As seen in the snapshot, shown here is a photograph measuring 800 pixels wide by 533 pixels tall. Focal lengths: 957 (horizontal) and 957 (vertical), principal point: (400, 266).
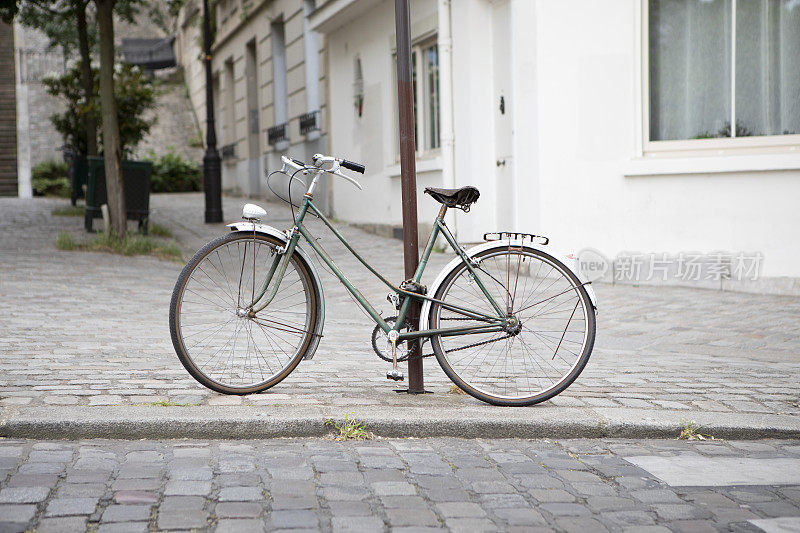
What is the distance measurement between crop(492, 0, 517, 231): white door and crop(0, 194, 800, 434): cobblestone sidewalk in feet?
7.08

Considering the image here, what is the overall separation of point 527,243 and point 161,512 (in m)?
2.23

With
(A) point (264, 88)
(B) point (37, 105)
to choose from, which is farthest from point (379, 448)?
(B) point (37, 105)

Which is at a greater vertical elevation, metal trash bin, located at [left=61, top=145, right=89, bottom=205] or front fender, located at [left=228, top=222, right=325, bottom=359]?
metal trash bin, located at [left=61, top=145, right=89, bottom=205]

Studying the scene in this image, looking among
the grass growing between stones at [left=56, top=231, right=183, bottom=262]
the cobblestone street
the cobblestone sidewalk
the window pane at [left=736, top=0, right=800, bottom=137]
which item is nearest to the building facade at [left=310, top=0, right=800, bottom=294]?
the window pane at [left=736, top=0, right=800, bottom=137]

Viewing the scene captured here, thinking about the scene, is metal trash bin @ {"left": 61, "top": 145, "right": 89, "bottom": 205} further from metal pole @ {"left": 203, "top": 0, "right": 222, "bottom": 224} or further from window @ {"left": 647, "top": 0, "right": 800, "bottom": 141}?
window @ {"left": 647, "top": 0, "right": 800, "bottom": 141}

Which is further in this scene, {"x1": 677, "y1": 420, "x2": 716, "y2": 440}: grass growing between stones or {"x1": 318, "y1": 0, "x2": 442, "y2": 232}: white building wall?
{"x1": 318, "y1": 0, "x2": 442, "y2": 232}: white building wall

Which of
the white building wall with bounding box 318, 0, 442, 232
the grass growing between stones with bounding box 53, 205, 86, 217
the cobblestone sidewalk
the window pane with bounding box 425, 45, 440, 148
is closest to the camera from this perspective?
the cobblestone sidewalk

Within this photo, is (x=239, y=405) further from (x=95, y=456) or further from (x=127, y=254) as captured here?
(x=127, y=254)

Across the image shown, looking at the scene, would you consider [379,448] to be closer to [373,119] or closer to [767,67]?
[767,67]

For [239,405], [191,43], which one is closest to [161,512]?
[239,405]

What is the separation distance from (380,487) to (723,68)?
24.7ft

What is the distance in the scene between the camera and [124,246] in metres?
11.8

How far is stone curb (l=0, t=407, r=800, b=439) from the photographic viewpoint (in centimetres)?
410

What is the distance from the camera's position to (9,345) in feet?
20.1
